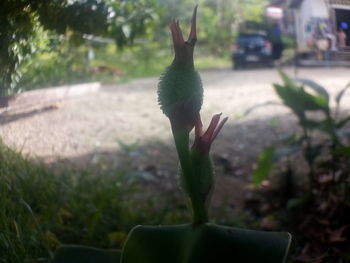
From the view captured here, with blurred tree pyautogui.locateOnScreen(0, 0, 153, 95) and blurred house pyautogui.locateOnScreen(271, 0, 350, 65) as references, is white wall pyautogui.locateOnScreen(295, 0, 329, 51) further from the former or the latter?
blurred tree pyautogui.locateOnScreen(0, 0, 153, 95)

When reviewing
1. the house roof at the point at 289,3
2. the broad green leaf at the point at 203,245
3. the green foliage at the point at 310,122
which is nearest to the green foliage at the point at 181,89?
the broad green leaf at the point at 203,245

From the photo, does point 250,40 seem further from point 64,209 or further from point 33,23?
point 33,23

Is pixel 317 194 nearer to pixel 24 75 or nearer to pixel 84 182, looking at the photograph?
pixel 84 182

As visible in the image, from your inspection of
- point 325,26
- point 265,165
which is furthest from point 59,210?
point 265,165

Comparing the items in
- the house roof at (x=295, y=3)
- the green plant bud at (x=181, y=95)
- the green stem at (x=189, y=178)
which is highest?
the house roof at (x=295, y=3)

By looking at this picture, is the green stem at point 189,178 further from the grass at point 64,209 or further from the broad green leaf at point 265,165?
the broad green leaf at point 265,165

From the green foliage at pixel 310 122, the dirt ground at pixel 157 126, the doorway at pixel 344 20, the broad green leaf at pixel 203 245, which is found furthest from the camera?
the green foliage at pixel 310 122
